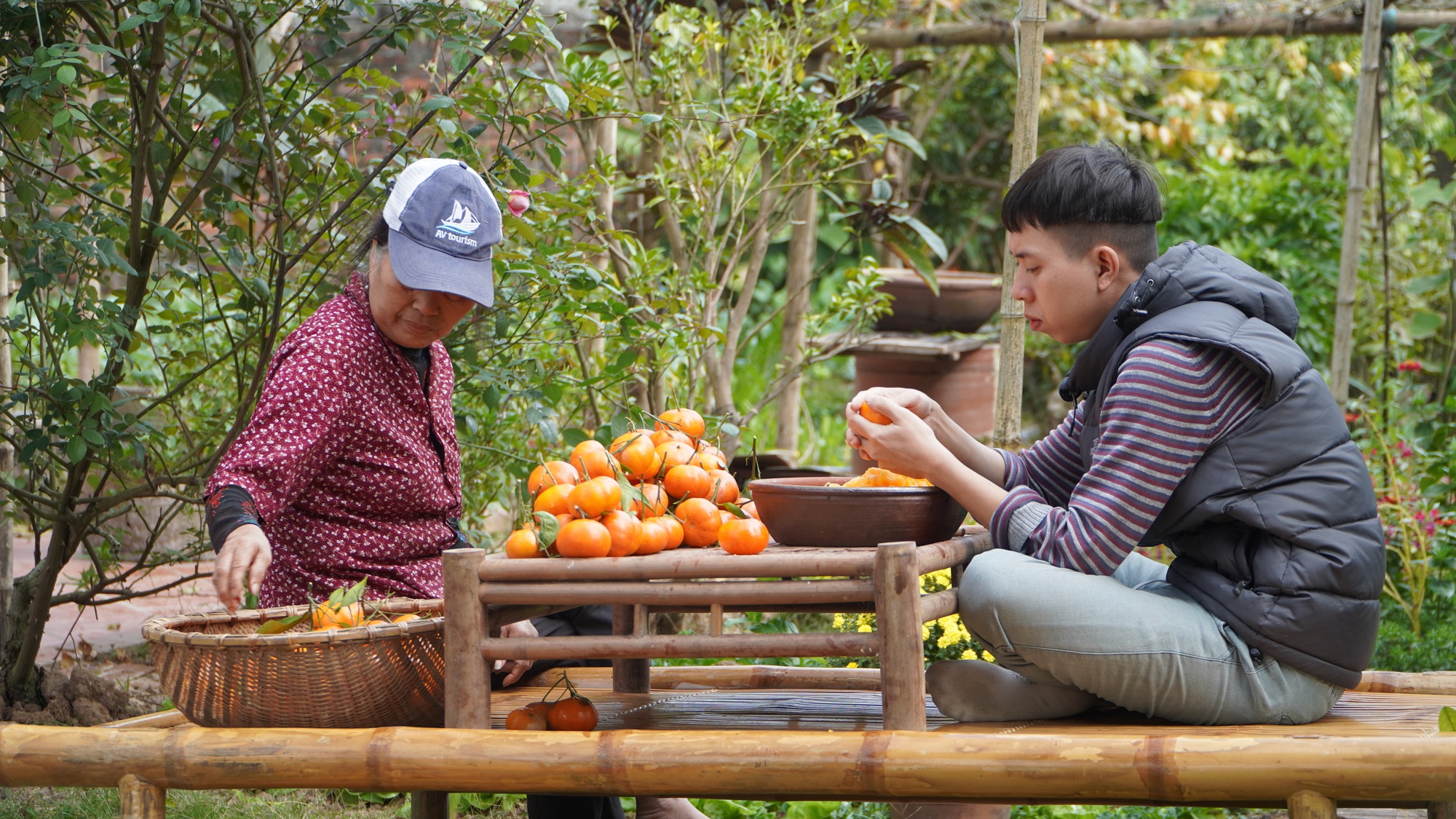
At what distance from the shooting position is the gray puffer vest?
1769 millimetres

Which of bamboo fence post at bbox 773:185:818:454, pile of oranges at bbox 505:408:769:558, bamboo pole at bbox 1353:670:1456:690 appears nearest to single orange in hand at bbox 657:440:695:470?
pile of oranges at bbox 505:408:769:558

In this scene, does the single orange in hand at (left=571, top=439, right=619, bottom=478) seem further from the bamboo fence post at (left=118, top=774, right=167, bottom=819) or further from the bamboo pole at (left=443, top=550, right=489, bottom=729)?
the bamboo fence post at (left=118, top=774, right=167, bottom=819)

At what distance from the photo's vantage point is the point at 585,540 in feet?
5.76

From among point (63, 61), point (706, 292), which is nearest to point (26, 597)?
point (63, 61)

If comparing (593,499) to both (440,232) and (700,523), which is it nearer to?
(700,523)

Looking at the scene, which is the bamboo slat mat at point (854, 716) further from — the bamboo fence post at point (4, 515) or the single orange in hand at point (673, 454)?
the bamboo fence post at point (4, 515)

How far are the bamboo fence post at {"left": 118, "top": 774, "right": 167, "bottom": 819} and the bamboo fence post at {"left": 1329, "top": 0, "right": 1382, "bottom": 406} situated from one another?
159 inches

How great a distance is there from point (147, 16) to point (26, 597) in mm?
1651

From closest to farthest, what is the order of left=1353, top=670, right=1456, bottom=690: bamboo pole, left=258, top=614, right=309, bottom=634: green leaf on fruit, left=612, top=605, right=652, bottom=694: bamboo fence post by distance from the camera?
left=258, top=614, right=309, bottom=634: green leaf on fruit, left=1353, top=670, right=1456, bottom=690: bamboo pole, left=612, top=605, right=652, bottom=694: bamboo fence post

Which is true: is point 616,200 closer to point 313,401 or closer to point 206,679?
point 313,401

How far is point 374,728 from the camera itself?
182cm

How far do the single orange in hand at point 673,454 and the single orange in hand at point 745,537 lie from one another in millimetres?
278

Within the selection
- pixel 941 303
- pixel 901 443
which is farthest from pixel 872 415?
pixel 941 303

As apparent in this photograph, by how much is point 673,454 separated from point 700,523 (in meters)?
0.16
